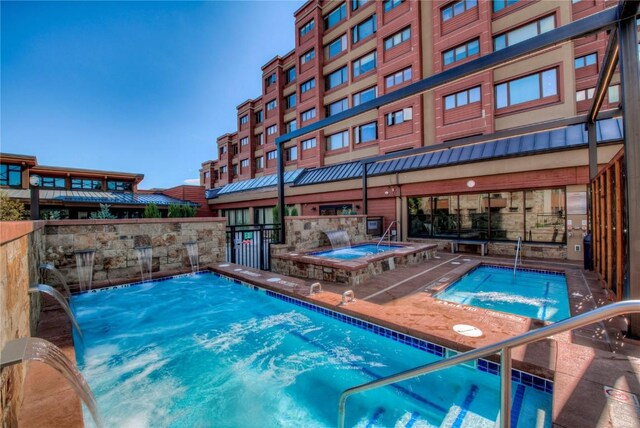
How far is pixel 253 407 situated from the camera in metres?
2.73

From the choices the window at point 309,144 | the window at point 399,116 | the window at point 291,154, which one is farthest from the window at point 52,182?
the window at point 399,116

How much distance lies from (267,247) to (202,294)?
251 cm

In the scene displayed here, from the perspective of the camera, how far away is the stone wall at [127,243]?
5.50m

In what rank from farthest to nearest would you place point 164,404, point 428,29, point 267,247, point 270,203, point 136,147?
point 136,147 < point 270,203 < point 428,29 < point 267,247 < point 164,404

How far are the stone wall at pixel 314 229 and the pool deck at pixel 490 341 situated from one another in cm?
245

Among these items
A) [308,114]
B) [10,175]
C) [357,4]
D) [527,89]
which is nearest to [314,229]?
[527,89]

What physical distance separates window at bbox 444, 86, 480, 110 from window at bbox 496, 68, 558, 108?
0.86 m

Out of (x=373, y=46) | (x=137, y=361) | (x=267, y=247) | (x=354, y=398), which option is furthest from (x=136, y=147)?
(x=354, y=398)

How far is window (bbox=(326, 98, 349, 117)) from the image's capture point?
59.5ft

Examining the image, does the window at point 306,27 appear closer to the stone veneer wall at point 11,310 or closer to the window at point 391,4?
the window at point 391,4

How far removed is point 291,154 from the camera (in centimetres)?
2250


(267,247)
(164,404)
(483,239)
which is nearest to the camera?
(164,404)

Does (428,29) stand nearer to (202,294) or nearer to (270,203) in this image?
(270,203)

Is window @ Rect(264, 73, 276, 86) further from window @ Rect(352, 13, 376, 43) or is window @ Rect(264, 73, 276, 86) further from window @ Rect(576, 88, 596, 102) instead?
window @ Rect(576, 88, 596, 102)
